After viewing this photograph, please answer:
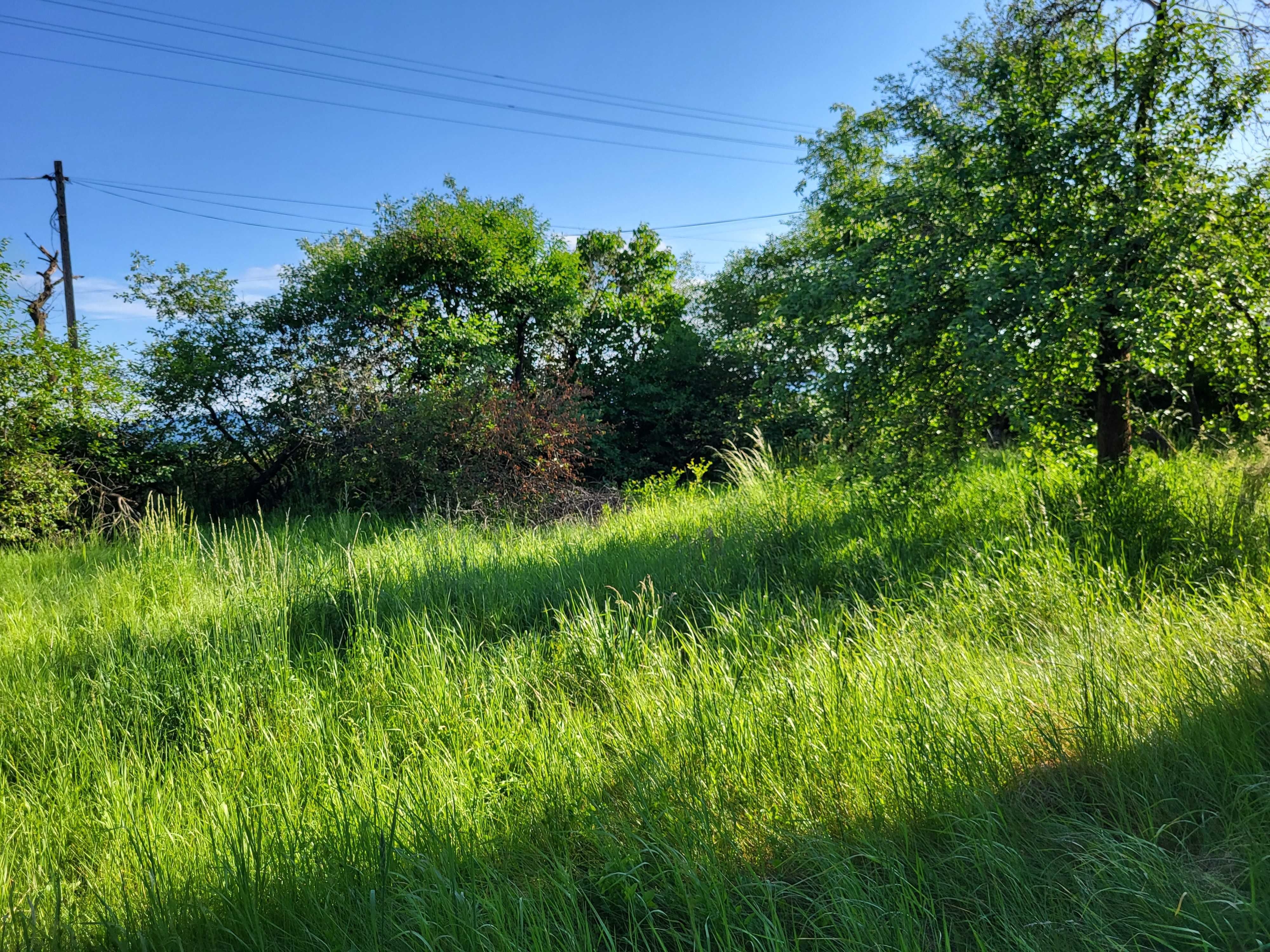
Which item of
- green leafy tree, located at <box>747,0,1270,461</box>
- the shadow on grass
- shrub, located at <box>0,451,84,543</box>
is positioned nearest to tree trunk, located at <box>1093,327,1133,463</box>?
green leafy tree, located at <box>747,0,1270,461</box>

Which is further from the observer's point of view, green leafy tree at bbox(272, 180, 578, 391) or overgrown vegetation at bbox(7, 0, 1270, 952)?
green leafy tree at bbox(272, 180, 578, 391)

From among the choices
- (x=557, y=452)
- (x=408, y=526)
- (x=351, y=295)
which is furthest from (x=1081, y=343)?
(x=351, y=295)

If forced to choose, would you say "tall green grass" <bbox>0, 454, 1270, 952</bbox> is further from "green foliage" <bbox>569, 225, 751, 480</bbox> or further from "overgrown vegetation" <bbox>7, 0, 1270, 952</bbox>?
"green foliage" <bbox>569, 225, 751, 480</bbox>

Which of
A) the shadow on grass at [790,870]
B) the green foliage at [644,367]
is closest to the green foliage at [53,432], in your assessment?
the green foliage at [644,367]

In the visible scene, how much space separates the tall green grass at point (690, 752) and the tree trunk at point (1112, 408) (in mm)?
489

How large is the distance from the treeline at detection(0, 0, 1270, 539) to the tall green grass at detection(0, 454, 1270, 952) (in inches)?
45.3

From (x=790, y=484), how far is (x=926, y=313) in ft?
8.36

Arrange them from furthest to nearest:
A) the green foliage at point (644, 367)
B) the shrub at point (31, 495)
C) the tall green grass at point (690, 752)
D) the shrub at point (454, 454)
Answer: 1. the green foliage at point (644, 367)
2. the shrub at point (454, 454)
3. the shrub at point (31, 495)
4. the tall green grass at point (690, 752)

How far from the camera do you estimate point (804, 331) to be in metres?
5.44

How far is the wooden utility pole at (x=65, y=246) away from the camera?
43.5 ft

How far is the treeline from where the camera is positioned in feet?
14.9

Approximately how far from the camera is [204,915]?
1.98m

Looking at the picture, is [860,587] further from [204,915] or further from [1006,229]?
[204,915]

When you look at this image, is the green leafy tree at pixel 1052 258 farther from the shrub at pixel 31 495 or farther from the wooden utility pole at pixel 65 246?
the wooden utility pole at pixel 65 246
